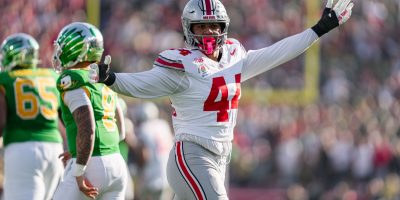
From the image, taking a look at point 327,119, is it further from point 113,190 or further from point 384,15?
point 113,190

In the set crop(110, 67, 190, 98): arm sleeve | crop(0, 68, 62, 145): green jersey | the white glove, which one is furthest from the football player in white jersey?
crop(0, 68, 62, 145): green jersey

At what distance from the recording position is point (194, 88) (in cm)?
621

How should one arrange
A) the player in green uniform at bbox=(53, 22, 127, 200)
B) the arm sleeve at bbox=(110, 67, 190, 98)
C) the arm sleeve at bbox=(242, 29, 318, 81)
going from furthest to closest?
the arm sleeve at bbox=(242, 29, 318, 81) → the player in green uniform at bbox=(53, 22, 127, 200) → the arm sleeve at bbox=(110, 67, 190, 98)

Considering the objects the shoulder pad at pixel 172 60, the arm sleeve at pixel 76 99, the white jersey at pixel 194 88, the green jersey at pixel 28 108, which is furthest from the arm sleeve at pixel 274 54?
the green jersey at pixel 28 108

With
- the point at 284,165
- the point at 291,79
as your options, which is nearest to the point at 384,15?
the point at 291,79

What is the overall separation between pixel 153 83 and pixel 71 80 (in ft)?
1.66

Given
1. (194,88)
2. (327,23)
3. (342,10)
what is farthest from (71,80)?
(342,10)

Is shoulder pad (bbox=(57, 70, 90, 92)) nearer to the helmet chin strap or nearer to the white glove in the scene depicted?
the helmet chin strap

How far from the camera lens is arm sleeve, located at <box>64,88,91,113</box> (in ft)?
20.6

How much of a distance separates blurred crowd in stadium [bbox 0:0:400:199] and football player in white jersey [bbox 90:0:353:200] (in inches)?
367

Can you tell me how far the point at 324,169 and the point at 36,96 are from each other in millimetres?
9108

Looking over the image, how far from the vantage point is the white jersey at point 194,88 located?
618cm

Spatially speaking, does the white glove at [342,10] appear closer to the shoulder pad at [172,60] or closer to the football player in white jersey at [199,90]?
the football player in white jersey at [199,90]

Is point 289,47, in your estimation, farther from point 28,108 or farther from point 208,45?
point 28,108
